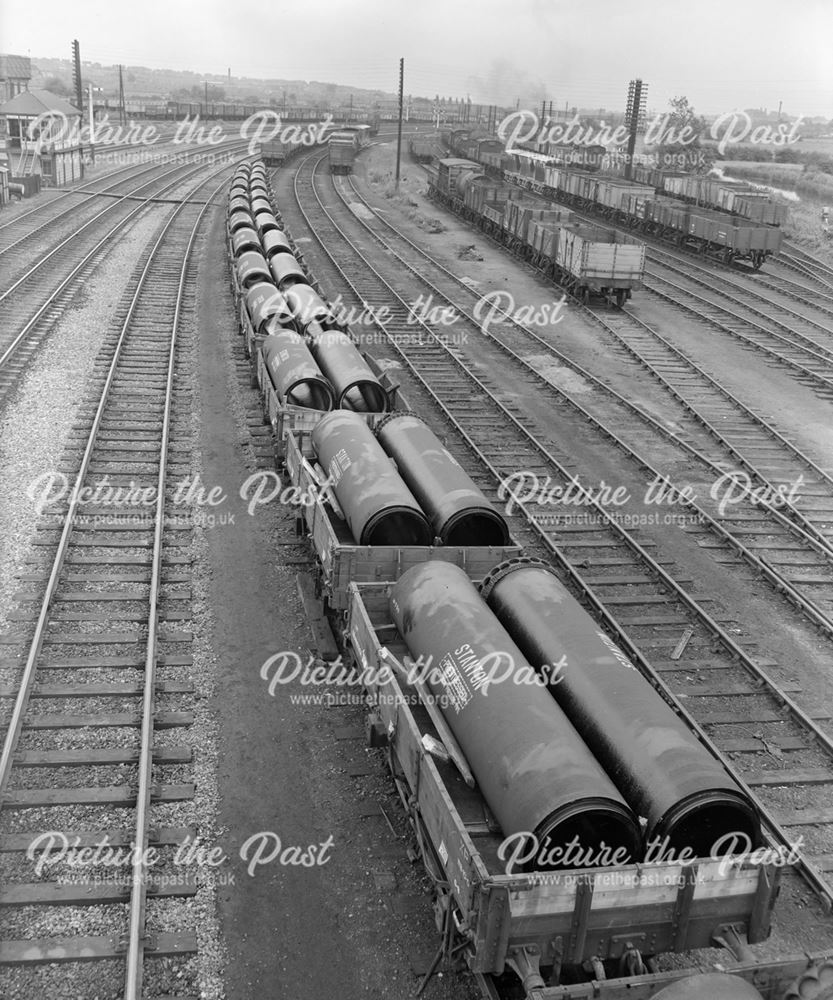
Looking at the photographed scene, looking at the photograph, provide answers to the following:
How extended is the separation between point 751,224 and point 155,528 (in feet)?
112

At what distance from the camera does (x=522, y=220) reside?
38.2 m

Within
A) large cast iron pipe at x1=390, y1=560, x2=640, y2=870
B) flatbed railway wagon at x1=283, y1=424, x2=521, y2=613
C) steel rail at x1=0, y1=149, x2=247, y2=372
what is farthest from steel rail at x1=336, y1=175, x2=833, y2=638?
steel rail at x1=0, y1=149, x2=247, y2=372

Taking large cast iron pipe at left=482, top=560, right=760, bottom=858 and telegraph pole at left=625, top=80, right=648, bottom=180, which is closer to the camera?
large cast iron pipe at left=482, top=560, right=760, bottom=858

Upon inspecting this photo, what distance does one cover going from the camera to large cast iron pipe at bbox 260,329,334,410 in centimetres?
1539

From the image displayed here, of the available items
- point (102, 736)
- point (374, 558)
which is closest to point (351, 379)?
point (374, 558)

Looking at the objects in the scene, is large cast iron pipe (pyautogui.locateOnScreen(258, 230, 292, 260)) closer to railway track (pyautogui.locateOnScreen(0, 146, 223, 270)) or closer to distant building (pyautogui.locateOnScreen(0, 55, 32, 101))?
railway track (pyautogui.locateOnScreen(0, 146, 223, 270))

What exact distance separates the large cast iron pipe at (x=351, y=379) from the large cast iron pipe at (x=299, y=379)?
0.29 m

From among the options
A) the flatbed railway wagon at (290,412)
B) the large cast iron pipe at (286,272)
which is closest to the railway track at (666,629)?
the flatbed railway wagon at (290,412)

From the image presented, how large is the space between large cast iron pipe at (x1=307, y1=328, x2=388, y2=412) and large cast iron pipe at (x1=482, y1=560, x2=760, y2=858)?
23.8ft

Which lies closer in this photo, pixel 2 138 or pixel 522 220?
pixel 522 220

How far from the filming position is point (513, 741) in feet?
23.8

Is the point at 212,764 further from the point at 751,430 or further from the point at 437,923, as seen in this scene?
the point at 751,430

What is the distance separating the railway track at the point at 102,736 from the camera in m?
7.34

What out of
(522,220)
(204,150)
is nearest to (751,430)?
(522,220)
